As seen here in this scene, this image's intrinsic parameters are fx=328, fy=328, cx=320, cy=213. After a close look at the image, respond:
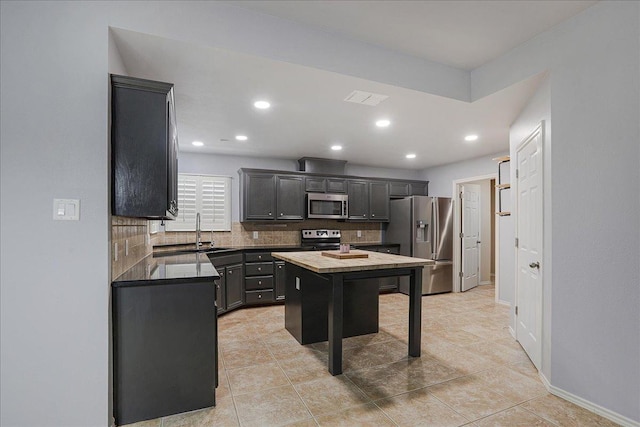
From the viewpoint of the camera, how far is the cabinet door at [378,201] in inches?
241

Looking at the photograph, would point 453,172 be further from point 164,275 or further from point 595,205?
point 164,275

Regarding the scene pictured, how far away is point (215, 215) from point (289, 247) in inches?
51.9

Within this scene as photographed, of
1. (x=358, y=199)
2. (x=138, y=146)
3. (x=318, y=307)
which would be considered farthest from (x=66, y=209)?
(x=358, y=199)

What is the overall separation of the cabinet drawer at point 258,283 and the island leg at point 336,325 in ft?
7.97

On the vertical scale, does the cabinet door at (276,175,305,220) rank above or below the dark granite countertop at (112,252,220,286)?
above

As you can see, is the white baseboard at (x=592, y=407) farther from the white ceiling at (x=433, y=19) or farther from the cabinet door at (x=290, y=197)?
the cabinet door at (x=290, y=197)

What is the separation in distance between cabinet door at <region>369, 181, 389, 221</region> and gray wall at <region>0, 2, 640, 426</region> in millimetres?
3880

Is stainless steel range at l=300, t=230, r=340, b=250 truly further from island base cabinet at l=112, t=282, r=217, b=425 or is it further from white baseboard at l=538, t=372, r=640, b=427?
white baseboard at l=538, t=372, r=640, b=427

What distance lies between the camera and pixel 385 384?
98.5 inches

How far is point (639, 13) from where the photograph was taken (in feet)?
6.27

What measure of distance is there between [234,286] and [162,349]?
2.57 m

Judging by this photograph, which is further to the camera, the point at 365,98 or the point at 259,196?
the point at 259,196

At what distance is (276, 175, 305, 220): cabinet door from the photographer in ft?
17.5

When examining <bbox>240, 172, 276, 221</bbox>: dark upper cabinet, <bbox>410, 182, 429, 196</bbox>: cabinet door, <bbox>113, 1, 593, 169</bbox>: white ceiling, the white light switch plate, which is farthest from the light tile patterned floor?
<bbox>410, 182, 429, 196</bbox>: cabinet door
